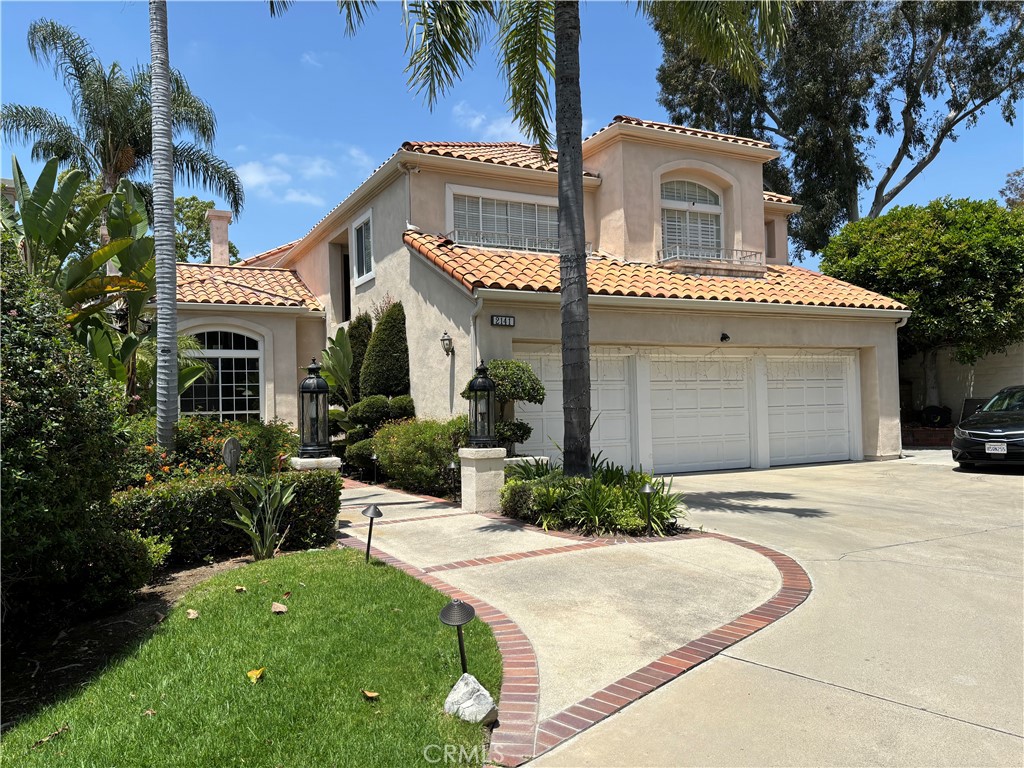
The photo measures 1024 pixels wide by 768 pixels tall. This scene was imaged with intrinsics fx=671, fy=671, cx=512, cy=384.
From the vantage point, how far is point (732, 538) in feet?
25.6

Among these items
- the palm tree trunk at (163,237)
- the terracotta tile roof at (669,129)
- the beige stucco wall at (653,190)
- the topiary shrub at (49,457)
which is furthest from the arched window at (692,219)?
the topiary shrub at (49,457)

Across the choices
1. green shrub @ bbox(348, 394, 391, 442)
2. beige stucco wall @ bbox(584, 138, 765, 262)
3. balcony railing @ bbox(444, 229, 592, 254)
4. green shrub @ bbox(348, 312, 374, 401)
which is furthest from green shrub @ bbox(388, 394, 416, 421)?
beige stucco wall @ bbox(584, 138, 765, 262)

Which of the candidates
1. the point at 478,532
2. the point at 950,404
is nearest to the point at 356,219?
the point at 478,532

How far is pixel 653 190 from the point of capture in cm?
1555

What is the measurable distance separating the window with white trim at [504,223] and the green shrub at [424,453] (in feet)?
15.9

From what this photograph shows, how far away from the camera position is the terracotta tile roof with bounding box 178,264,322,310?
53.1 ft

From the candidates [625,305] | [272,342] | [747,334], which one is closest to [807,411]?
[747,334]

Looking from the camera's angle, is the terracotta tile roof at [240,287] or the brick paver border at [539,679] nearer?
the brick paver border at [539,679]

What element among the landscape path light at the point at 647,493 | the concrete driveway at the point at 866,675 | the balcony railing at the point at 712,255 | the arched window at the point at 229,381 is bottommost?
the concrete driveway at the point at 866,675

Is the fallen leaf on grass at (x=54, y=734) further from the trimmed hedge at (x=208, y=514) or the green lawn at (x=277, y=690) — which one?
the trimmed hedge at (x=208, y=514)

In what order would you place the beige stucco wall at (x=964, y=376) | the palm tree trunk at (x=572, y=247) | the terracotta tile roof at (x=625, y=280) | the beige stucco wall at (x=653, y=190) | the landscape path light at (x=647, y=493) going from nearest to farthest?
the landscape path light at (x=647, y=493)
the palm tree trunk at (x=572, y=247)
the terracotta tile roof at (x=625, y=280)
the beige stucco wall at (x=653, y=190)
the beige stucco wall at (x=964, y=376)

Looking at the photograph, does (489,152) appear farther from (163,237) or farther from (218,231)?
(218,231)

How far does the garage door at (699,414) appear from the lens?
1356 cm

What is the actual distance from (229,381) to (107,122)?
10.8 m
